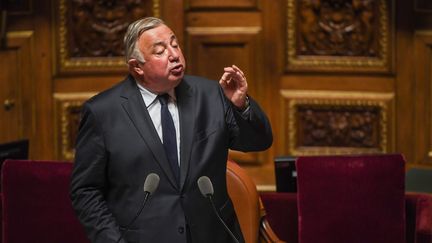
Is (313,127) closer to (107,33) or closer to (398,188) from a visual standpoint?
(107,33)

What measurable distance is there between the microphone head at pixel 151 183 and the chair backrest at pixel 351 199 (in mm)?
833

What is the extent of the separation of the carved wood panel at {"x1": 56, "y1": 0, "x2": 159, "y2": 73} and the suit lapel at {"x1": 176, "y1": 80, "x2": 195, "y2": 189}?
252 cm

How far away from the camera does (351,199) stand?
2.89m

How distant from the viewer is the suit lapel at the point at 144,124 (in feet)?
7.11

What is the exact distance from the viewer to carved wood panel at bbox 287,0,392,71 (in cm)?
462

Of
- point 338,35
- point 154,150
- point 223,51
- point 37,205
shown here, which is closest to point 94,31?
point 223,51

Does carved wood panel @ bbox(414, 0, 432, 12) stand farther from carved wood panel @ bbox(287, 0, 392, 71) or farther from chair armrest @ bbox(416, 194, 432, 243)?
chair armrest @ bbox(416, 194, 432, 243)

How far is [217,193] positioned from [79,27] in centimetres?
273

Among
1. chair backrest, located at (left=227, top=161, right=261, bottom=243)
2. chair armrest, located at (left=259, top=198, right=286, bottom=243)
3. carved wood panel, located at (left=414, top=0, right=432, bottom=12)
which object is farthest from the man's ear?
carved wood panel, located at (left=414, top=0, right=432, bottom=12)

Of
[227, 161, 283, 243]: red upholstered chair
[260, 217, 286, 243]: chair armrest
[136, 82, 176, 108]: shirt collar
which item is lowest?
[260, 217, 286, 243]: chair armrest

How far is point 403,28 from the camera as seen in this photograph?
4.55m

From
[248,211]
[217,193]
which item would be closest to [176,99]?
[217,193]

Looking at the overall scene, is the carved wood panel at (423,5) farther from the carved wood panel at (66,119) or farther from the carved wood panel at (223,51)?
the carved wood panel at (66,119)

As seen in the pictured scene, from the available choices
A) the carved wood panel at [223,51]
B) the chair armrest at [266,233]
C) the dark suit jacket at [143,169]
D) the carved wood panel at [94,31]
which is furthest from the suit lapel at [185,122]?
the carved wood panel at [94,31]
